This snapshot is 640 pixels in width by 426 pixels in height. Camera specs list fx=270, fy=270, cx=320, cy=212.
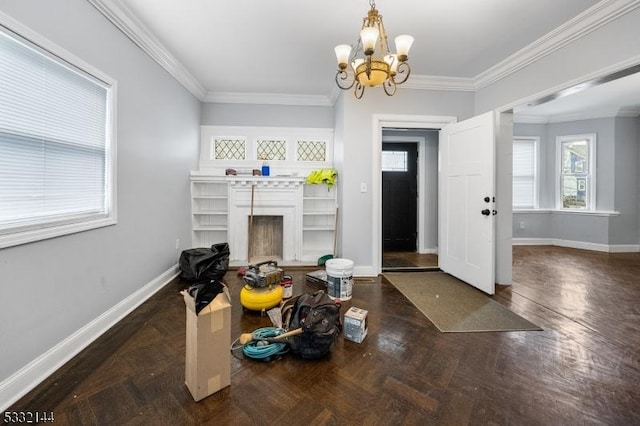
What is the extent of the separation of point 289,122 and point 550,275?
4.47m

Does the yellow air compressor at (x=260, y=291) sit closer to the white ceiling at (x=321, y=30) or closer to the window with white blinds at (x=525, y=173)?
the white ceiling at (x=321, y=30)

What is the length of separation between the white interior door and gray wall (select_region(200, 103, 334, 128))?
1.95 meters

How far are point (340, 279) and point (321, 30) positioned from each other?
8.14 feet

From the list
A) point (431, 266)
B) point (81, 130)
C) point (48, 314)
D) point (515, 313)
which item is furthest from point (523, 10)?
point (48, 314)

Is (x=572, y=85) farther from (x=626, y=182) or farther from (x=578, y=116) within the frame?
(x=626, y=182)

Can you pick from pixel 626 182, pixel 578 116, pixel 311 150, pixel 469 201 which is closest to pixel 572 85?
pixel 469 201

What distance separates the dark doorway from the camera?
5.33 m

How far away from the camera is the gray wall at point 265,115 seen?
14.2ft

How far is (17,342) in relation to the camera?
4.94 ft

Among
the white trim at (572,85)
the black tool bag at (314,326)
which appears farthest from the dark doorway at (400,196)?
the black tool bag at (314,326)

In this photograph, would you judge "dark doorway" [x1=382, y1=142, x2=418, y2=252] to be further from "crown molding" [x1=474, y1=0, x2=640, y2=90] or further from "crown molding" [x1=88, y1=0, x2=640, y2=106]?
"crown molding" [x1=474, y1=0, x2=640, y2=90]

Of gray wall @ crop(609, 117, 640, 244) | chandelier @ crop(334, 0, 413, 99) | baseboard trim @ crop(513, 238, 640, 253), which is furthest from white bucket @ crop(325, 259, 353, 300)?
gray wall @ crop(609, 117, 640, 244)

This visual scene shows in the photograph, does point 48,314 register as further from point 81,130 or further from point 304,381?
point 304,381

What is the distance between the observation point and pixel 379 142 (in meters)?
3.64
